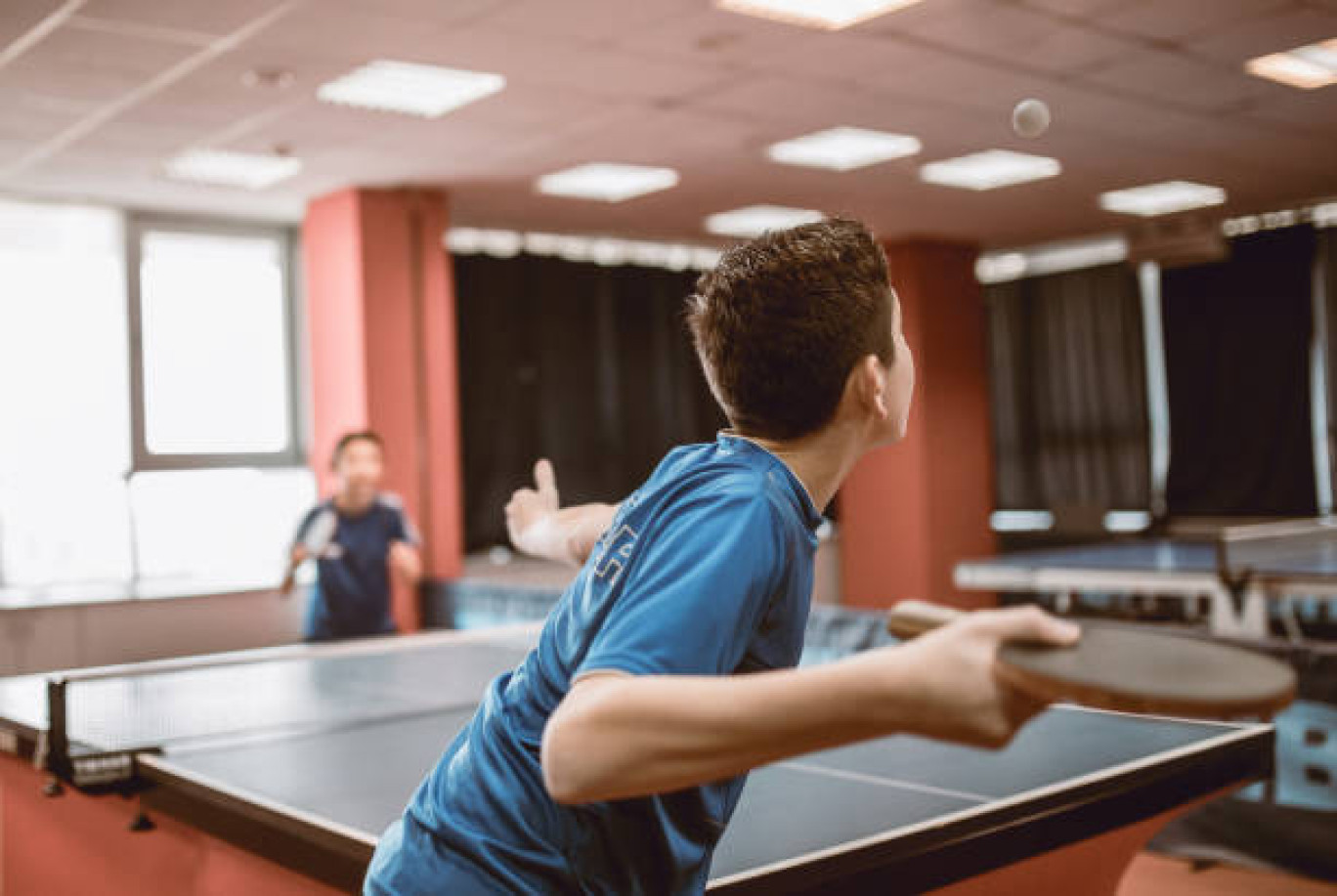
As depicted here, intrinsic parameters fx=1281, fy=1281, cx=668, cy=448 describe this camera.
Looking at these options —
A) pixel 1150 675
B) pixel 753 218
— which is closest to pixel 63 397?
pixel 753 218

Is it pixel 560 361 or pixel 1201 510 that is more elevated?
pixel 560 361

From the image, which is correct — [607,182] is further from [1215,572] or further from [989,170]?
[1215,572]

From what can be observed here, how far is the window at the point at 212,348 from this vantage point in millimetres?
8016

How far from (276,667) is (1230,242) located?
8.68 m

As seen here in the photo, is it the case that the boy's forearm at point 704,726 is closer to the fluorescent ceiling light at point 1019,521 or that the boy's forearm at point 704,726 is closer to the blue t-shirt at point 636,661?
the blue t-shirt at point 636,661

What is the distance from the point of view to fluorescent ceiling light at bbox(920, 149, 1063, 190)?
756 cm

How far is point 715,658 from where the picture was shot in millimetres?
878

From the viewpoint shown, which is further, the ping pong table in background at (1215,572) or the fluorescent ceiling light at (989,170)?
the fluorescent ceiling light at (989,170)

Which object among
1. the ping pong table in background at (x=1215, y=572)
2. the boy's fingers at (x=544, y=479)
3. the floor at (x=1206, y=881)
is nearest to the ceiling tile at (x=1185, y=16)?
the ping pong table in background at (x=1215, y=572)

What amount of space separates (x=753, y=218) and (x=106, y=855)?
704 cm

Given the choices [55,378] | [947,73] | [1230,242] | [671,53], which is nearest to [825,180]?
[947,73]

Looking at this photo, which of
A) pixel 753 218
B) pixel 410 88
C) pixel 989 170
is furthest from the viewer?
pixel 753 218

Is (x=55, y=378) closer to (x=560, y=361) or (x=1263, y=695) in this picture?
(x=560, y=361)

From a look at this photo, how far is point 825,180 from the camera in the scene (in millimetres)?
7980
